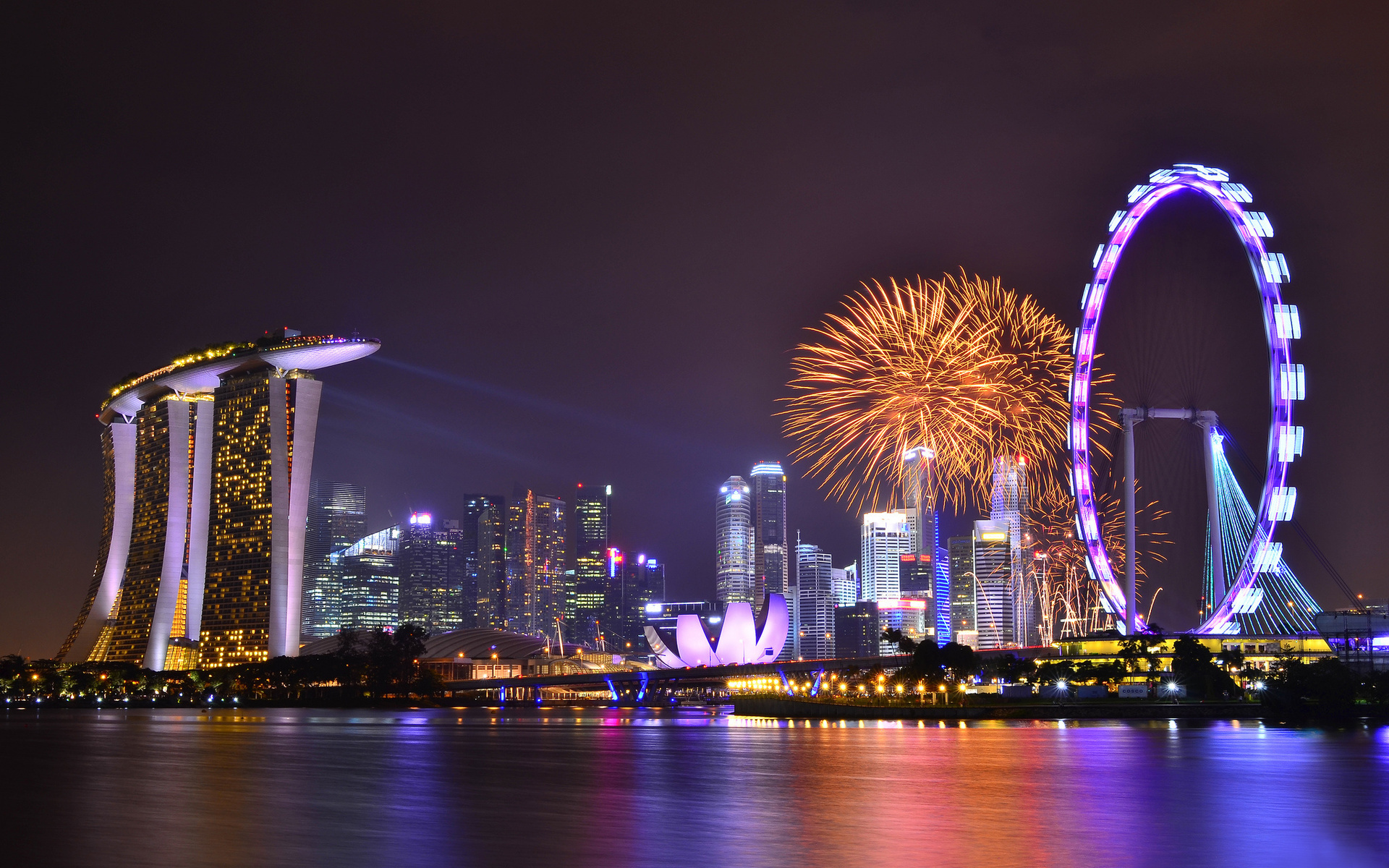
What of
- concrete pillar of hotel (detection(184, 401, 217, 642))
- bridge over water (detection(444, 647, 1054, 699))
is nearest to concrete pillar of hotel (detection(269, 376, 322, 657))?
concrete pillar of hotel (detection(184, 401, 217, 642))

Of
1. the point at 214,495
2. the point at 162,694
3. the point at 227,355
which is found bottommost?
the point at 162,694

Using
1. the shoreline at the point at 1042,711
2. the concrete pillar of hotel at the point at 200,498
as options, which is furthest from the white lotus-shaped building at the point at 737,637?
the concrete pillar of hotel at the point at 200,498

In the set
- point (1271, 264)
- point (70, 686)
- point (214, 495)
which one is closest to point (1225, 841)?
point (1271, 264)

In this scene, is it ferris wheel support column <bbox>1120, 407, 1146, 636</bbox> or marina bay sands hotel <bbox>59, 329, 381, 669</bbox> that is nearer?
ferris wheel support column <bbox>1120, 407, 1146, 636</bbox>

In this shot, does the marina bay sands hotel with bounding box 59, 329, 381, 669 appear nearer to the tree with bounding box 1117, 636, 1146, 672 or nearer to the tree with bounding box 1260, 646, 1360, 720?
the tree with bounding box 1117, 636, 1146, 672

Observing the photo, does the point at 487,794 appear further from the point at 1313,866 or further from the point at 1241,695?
the point at 1241,695

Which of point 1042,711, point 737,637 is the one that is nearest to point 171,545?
point 737,637
